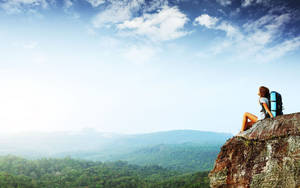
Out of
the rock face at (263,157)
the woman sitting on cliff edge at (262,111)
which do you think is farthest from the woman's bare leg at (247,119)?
the rock face at (263,157)

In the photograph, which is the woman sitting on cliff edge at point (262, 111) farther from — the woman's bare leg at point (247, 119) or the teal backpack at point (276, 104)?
the teal backpack at point (276, 104)

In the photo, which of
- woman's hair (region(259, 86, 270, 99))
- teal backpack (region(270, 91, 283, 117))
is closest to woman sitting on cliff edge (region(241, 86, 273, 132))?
woman's hair (region(259, 86, 270, 99))

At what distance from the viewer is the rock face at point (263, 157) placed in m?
3.81

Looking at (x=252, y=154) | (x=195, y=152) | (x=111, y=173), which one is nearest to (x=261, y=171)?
(x=252, y=154)

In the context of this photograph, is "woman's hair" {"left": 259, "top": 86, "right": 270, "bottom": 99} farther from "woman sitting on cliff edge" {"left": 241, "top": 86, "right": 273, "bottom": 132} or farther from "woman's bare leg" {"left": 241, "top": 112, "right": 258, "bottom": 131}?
"woman's bare leg" {"left": 241, "top": 112, "right": 258, "bottom": 131}

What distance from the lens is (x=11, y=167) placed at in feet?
304

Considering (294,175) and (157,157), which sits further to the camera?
(157,157)

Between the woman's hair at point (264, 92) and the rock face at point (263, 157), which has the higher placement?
the woman's hair at point (264, 92)

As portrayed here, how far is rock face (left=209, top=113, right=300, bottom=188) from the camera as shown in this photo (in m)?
3.81

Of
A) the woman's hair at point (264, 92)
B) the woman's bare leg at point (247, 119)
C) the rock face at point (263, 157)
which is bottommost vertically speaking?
the rock face at point (263, 157)

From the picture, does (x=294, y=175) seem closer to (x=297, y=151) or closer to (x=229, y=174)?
(x=297, y=151)

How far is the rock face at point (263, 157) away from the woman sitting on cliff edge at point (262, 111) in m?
0.27

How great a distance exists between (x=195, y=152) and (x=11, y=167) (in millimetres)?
121358

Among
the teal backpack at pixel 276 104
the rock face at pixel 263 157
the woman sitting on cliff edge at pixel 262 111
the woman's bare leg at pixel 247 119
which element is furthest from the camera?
the woman's bare leg at pixel 247 119
